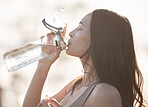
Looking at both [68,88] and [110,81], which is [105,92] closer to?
[110,81]

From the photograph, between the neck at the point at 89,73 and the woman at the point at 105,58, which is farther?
the neck at the point at 89,73

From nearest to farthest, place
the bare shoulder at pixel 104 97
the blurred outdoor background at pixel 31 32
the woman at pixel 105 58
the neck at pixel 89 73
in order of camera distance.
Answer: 1. the bare shoulder at pixel 104 97
2. the woman at pixel 105 58
3. the neck at pixel 89 73
4. the blurred outdoor background at pixel 31 32

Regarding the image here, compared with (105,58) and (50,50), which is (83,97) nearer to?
(105,58)

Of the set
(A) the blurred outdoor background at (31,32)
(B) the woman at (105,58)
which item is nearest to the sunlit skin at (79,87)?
(B) the woman at (105,58)

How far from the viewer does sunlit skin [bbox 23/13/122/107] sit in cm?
157

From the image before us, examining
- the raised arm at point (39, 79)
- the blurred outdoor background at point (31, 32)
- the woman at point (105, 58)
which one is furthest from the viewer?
the blurred outdoor background at point (31, 32)

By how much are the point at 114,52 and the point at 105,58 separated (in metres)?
0.06

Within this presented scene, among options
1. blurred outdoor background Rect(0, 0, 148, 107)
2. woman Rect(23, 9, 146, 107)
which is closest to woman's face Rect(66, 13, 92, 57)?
woman Rect(23, 9, 146, 107)

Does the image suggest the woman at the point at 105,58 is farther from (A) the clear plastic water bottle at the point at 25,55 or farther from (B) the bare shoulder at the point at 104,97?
(A) the clear plastic water bottle at the point at 25,55

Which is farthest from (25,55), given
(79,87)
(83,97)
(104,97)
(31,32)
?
(31,32)

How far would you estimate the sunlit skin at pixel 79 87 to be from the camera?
157cm

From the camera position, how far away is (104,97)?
1.56 metres

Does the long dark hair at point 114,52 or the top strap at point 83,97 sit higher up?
the long dark hair at point 114,52

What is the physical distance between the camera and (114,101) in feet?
5.10
